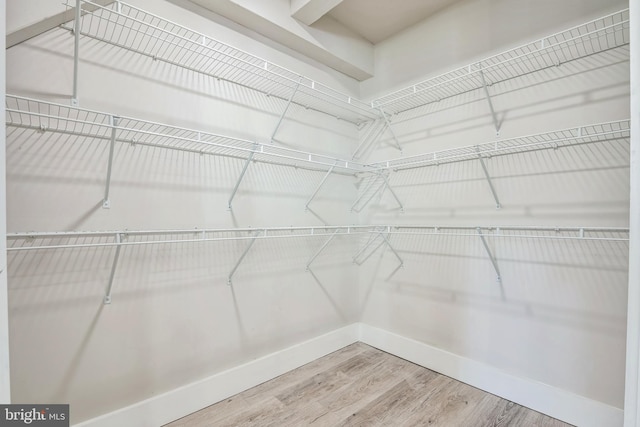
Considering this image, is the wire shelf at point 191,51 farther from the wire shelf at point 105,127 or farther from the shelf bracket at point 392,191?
the shelf bracket at point 392,191

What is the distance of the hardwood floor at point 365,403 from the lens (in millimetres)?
1500

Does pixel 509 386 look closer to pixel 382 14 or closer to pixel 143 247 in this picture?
pixel 143 247

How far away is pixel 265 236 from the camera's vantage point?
169 centimetres

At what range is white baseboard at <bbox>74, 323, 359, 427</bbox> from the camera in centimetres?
139

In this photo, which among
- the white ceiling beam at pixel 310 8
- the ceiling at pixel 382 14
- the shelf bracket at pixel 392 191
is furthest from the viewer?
the shelf bracket at pixel 392 191

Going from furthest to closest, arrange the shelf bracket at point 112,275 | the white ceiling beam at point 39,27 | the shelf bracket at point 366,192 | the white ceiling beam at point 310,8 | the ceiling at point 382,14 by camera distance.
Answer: the shelf bracket at point 366,192 → the ceiling at point 382,14 → the white ceiling beam at point 310,8 → the shelf bracket at point 112,275 → the white ceiling beam at point 39,27

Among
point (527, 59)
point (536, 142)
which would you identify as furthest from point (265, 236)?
point (527, 59)

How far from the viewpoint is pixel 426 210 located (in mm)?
2082

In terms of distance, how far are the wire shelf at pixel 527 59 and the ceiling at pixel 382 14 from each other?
0.51 meters

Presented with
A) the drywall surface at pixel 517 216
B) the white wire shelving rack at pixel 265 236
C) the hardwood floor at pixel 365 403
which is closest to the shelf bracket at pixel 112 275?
the white wire shelving rack at pixel 265 236

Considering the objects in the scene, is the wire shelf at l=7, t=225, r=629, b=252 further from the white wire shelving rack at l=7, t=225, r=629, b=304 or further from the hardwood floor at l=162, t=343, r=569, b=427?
the hardwood floor at l=162, t=343, r=569, b=427

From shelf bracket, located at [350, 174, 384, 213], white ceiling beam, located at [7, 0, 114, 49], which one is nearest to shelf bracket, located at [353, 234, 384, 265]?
shelf bracket, located at [350, 174, 384, 213]

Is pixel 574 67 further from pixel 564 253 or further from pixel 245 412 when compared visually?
pixel 245 412

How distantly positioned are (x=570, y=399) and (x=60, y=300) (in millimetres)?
2493
